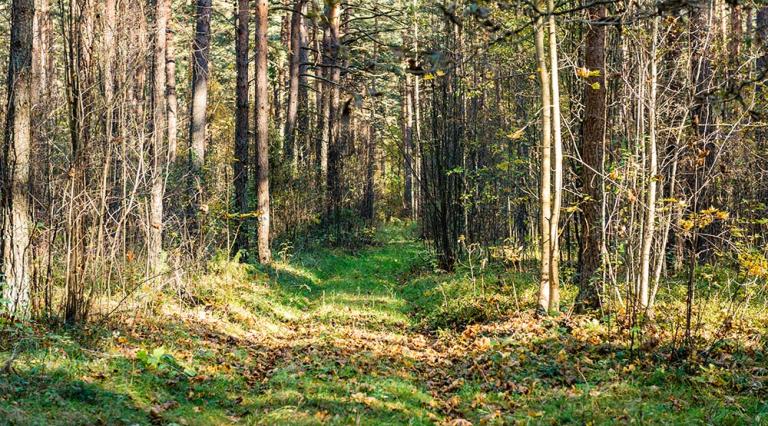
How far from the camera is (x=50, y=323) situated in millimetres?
6945

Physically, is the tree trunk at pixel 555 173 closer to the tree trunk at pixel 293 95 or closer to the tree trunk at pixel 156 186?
the tree trunk at pixel 156 186

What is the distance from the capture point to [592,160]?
9.66m

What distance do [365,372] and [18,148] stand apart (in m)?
5.07

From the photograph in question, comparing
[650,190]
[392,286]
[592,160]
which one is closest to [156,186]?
[592,160]

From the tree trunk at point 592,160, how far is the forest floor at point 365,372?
0.73 metres

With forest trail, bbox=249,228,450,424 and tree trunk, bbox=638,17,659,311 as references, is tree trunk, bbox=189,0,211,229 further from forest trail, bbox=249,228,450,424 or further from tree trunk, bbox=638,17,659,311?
tree trunk, bbox=638,17,659,311

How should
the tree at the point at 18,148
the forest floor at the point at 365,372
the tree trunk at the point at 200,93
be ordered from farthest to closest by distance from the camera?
the tree trunk at the point at 200,93, the tree at the point at 18,148, the forest floor at the point at 365,372

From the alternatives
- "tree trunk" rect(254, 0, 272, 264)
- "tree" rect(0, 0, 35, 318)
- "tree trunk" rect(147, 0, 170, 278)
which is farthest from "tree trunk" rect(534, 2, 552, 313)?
"tree trunk" rect(254, 0, 272, 264)

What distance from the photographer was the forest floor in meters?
5.52

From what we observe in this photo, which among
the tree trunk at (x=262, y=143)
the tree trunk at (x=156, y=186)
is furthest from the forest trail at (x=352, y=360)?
the tree trunk at (x=156, y=186)

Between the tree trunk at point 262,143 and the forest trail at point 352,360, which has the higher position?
the tree trunk at point 262,143

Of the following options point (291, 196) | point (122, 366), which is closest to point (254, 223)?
point (291, 196)

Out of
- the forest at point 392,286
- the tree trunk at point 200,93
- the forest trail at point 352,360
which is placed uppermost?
the tree trunk at point 200,93

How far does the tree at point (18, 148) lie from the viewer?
23.9 ft
